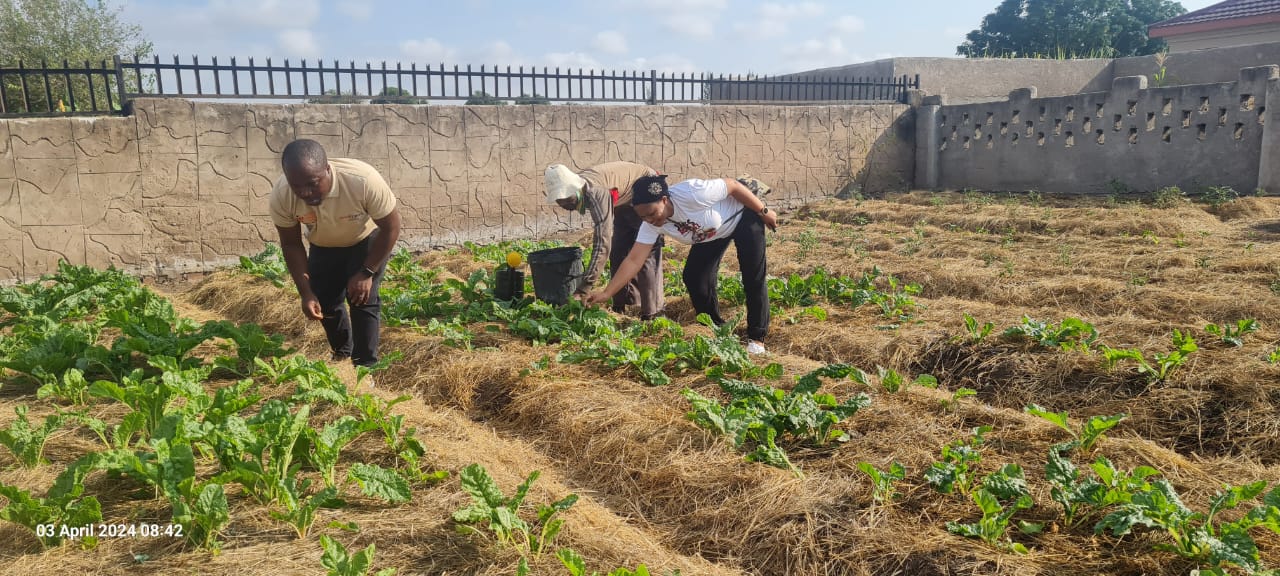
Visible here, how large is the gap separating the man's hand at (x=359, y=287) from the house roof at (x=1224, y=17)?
21907 mm

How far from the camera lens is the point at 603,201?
5191 mm

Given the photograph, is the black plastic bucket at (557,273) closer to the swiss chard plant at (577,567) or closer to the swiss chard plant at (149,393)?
the swiss chard plant at (149,393)

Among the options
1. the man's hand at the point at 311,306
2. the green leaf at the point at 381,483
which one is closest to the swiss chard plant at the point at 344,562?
the green leaf at the point at 381,483

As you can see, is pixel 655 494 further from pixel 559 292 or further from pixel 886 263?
pixel 886 263

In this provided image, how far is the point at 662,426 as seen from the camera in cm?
361

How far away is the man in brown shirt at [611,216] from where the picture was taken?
5016 mm

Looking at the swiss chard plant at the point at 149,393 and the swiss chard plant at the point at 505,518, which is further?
the swiss chard plant at the point at 149,393

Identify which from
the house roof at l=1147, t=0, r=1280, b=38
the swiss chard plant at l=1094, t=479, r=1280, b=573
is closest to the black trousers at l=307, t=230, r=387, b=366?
the swiss chard plant at l=1094, t=479, r=1280, b=573

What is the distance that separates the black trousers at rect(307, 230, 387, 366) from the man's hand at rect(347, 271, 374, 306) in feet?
0.29

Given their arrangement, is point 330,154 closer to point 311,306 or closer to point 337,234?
point 337,234

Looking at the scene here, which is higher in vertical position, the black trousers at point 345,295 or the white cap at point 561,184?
the white cap at point 561,184

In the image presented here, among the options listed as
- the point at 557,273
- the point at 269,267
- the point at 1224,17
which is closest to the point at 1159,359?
the point at 557,273

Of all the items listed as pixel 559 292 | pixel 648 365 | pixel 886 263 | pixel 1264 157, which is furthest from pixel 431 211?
pixel 1264 157

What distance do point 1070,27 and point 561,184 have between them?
36.7 m
